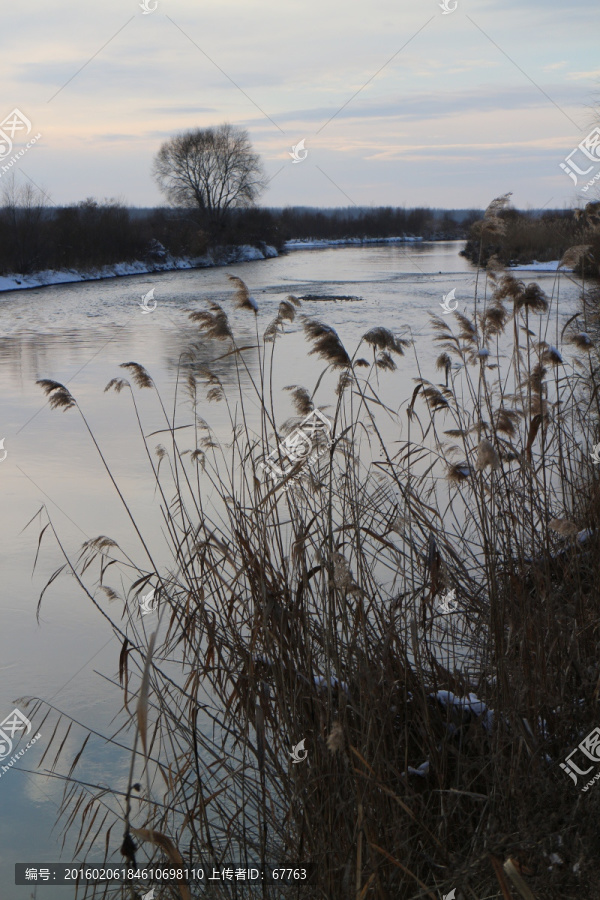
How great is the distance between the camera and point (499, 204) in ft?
8.79

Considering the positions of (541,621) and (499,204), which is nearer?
(541,621)

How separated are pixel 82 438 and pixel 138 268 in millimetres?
22374

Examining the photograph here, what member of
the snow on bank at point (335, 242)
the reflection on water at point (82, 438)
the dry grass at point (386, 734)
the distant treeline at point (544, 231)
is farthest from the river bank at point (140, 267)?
the dry grass at point (386, 734)

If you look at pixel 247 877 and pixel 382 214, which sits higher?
pixel 382 214

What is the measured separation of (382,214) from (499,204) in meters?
40.9

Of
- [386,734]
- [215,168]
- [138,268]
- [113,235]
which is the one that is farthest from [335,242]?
[386,734]

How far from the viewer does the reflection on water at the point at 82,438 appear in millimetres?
2902

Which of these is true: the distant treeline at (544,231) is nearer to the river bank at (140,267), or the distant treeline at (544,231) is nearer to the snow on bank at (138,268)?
the river bank at (140,267)

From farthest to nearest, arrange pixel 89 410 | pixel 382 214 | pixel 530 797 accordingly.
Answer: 1. pixel 382 214
2. pixel 89 410
3. pixel 530 797

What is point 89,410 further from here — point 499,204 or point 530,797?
point 530,797

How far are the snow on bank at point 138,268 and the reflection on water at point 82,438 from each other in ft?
19.9

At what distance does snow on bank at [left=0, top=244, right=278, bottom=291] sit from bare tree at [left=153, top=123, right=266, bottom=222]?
221 centimetres

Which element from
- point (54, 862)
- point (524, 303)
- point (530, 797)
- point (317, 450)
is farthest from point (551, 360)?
point (54, 862)

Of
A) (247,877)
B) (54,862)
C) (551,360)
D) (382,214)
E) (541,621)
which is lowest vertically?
(54,862)
